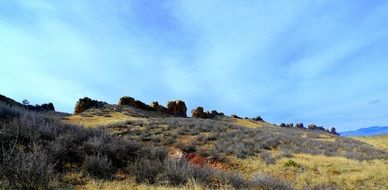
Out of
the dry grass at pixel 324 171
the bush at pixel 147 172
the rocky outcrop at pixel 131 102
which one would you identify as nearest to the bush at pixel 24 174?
the bush at pixel 147 172

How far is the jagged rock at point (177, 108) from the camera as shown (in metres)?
75.6

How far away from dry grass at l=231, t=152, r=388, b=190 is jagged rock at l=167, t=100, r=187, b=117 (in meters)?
52.0

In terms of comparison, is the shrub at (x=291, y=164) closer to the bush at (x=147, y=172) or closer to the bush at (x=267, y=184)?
the bush at (x=267, y=184)

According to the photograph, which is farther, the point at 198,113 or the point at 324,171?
the point at 198,113

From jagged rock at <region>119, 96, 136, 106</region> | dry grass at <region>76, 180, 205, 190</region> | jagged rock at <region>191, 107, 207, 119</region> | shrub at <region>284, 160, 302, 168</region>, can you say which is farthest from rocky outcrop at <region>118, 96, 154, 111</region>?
dry grass at <region>76, 180, 205, 190</region>

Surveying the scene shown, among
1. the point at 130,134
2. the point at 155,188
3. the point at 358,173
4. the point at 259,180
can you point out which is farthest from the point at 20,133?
the point at 130,134

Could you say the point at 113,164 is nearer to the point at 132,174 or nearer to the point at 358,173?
the point at 132,174

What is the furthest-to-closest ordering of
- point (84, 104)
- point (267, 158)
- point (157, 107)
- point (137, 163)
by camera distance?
point (157, 107) → point (84, 104) → point (267, 158) → point (137, 163)

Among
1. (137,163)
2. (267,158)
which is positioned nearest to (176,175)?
(137,163)

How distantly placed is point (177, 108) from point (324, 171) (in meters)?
58.4

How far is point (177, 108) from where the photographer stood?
255ft

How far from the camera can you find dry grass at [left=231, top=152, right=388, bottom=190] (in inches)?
692

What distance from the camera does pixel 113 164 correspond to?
37.7 feet

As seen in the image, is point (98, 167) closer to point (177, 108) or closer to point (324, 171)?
point (324, 171)
